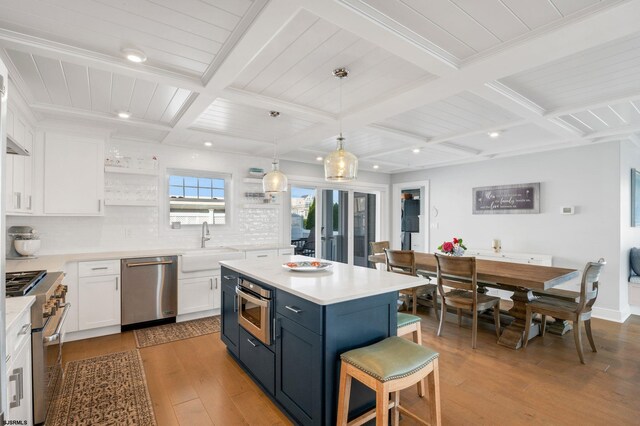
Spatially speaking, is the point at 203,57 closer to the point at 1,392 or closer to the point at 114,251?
the point at 1,392

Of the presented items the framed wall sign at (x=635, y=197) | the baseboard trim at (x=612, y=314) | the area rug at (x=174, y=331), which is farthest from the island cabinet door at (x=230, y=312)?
the framed wall sign at (x=635, y=197)

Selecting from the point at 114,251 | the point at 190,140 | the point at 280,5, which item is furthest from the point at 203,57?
the point at 114,251

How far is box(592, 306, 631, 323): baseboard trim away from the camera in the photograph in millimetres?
4098

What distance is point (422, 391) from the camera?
234 centimetres

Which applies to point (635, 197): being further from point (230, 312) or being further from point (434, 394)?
point (230, 312)

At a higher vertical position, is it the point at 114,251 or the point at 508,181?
the point at 508,181

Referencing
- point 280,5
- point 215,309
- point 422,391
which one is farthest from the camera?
point 215,309

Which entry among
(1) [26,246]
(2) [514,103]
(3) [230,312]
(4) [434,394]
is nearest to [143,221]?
(1) [26,246]

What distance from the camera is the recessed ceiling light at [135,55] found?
1.96 meters

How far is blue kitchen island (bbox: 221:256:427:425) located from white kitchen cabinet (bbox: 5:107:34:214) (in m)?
1.97

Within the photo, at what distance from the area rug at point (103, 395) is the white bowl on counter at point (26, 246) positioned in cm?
127

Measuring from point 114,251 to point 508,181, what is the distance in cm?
586

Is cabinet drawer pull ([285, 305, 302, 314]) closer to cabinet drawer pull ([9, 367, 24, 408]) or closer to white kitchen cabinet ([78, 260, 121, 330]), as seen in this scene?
cabinet drawer pull ([9, 367, 24, 408])

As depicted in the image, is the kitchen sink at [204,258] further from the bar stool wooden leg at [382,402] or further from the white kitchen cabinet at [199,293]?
the bar stool wooden leg at [382,402]
